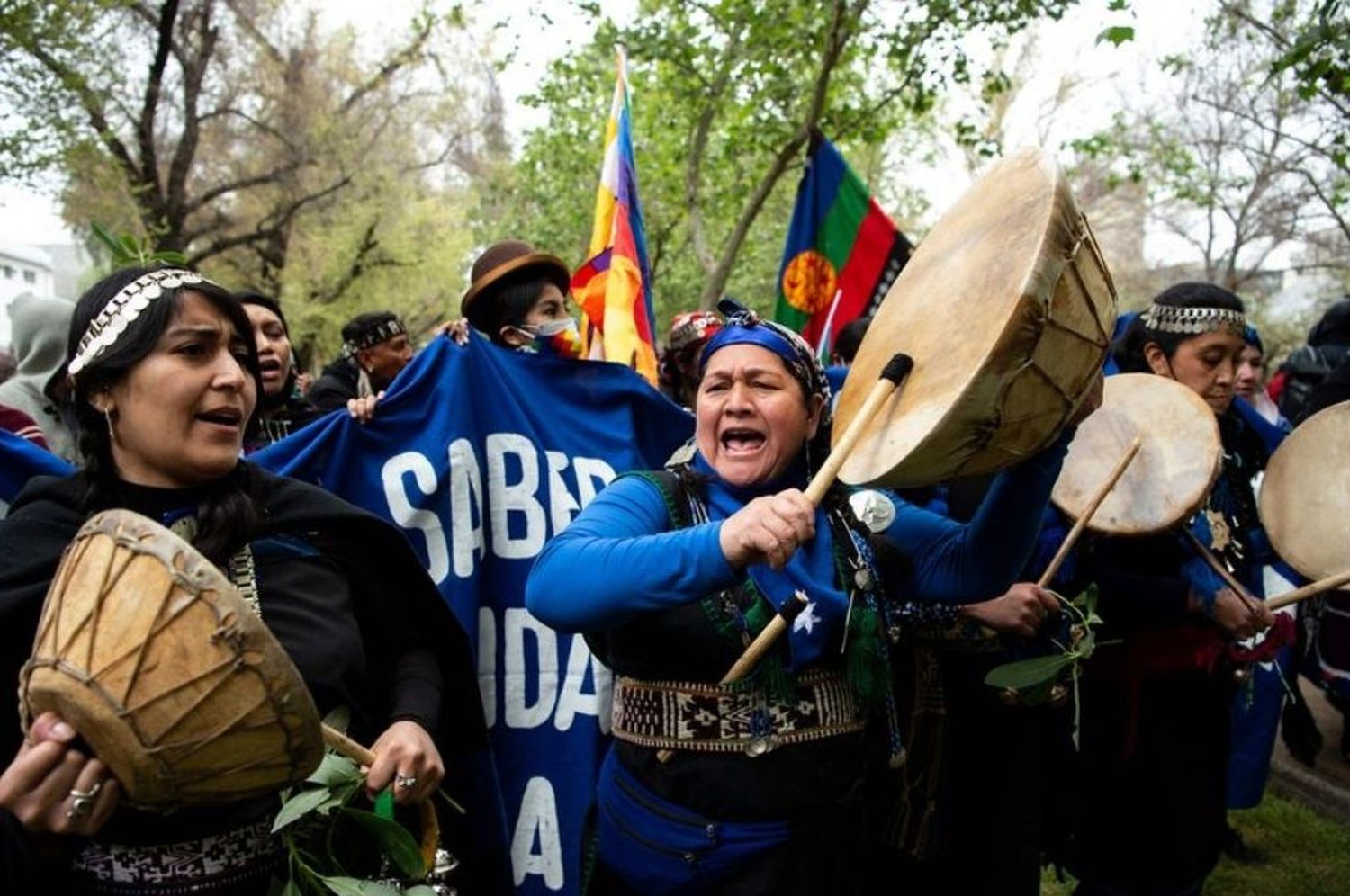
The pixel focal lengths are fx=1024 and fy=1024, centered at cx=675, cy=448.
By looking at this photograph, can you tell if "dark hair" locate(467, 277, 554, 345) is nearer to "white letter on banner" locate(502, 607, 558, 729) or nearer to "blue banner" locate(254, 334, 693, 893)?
"blue banner" locate(254, 334, 693, 893)

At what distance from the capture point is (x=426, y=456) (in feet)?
10.3

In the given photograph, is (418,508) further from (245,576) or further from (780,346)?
(780,346)

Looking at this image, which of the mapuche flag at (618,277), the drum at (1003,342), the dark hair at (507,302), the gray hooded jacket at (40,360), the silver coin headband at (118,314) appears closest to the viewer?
the drum at (1003,342)

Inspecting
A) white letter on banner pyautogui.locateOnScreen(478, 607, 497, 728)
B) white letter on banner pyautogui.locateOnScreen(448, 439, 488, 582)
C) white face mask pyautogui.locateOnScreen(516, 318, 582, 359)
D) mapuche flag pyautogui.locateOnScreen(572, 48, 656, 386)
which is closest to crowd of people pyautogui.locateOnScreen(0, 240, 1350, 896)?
white letter on banner pyautogui.locateOnScreen(448, 439, 488, 582)

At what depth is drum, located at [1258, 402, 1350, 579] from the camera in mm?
2863

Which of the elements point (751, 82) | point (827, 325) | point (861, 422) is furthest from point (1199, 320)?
point (751, 82)

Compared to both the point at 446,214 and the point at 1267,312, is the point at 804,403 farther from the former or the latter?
the point at 1267,312

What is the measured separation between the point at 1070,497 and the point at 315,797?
2.03 metres

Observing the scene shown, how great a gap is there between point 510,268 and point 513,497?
0.97 metres

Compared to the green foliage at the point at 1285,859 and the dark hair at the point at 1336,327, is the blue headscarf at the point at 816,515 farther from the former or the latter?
the dark hair at the point at 1336,327

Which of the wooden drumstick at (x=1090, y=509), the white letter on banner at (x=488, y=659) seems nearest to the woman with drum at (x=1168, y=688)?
the wooden drumstick at (x=1090, y=509)

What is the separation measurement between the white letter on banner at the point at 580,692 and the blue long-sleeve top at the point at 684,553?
1.11 metres

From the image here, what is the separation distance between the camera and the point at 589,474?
329 centimetres

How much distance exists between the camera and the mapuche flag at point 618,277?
4.30 metres
